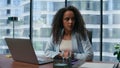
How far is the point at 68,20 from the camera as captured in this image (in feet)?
7.41

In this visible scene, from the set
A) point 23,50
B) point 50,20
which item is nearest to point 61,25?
point 23,50

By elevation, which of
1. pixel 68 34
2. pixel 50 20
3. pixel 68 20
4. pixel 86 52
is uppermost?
pixel 50 20

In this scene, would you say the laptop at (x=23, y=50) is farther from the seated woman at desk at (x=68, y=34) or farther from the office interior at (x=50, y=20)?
the office interior at (x=50, y=20)

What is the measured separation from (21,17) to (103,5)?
208 cm

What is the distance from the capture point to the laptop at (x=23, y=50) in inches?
62.5

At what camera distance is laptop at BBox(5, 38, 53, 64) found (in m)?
1.59

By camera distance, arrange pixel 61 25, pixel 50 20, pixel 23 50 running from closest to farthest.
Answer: pixel 23 50 → pixel 61 25 → pixel 50 20

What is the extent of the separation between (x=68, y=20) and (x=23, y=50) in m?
0.74

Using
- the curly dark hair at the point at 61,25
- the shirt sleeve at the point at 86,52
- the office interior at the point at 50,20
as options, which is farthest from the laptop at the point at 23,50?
the office interior at the point at 50,20

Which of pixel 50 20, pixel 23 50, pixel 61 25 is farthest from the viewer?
pixel 50 20

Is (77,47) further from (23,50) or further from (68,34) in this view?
(23,50)

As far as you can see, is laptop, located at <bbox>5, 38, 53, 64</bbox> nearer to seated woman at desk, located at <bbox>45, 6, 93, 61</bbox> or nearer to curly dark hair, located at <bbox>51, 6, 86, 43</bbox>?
seated woman at desk, located at <bbox>45, 6, 93, 61</bbox>

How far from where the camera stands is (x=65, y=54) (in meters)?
1.93

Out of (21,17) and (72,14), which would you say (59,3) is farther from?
(72,14)
